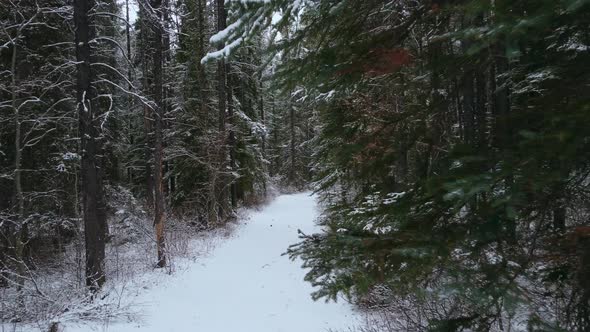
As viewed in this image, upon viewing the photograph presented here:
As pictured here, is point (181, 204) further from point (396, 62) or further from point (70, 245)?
point (396, 62)

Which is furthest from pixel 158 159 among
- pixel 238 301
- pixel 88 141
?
pixel 238 301

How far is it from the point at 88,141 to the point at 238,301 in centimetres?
458

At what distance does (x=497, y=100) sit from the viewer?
25.0 feet

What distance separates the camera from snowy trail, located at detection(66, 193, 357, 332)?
627cm

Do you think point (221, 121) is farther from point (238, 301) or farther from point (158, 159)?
point (238, 301)

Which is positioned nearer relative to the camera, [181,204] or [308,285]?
[308,285]

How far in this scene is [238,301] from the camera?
24.6 ft

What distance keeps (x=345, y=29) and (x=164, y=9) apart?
25.6ft

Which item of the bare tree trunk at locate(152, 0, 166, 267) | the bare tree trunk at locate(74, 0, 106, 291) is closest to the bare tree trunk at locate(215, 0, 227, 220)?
the bare tree trunk at locate(152, 0, 166, 267)

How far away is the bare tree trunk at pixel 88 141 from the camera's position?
786 centimetres

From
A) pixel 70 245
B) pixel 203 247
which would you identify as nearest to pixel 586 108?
pixel 203 247

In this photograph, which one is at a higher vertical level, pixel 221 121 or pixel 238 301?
pixel 221 121

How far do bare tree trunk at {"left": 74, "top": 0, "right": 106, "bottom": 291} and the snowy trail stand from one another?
1.31m

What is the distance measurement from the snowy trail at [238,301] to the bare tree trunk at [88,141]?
4.28ft
